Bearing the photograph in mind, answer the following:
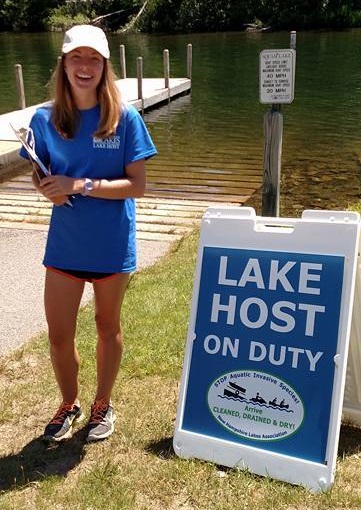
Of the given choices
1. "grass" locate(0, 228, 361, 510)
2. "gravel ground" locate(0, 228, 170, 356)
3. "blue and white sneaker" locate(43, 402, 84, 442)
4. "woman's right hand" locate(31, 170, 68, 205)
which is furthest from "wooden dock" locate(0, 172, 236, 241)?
"woman's right hand" locate(31, 170, 68, 205)

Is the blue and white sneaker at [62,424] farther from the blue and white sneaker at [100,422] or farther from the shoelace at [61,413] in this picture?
the blue and white sneaker at [100,422]

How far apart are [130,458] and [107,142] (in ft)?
4.91

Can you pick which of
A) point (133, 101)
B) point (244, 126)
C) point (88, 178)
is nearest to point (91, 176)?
point (88, 178)

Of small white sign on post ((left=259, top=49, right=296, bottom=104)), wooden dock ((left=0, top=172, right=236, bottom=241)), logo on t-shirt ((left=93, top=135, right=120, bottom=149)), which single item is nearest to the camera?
logo on t-shirt ((left=93, top=135, right=120, bottom=149))

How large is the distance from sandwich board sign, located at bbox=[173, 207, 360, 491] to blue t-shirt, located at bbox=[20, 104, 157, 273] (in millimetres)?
425

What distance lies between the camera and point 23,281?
5715 mm

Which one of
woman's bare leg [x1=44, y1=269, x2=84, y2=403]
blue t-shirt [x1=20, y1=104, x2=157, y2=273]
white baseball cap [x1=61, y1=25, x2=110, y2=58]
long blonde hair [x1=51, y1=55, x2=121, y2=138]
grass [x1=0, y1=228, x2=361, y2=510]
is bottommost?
grass [x1=0, y1=228, x2=361, y2=510]

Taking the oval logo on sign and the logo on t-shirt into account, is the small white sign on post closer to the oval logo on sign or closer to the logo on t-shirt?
the logo on t-shirt

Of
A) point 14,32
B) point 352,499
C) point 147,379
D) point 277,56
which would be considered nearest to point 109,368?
point 147,379

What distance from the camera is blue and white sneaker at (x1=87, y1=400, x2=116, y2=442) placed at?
10.5 ft

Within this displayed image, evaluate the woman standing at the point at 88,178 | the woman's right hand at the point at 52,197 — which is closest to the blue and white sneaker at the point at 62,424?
the woman standing at the point at 88,178

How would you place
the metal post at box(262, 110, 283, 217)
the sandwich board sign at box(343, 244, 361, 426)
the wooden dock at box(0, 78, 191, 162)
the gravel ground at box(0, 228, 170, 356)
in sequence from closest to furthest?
1. the sandwich board sign at box(343, 244, 361, 426)
2. the gravel ground at box(0, 228, 170, 356)
3. the metal post at box(262, 110, 283, 217)
4. the wooden dock at box(0, 78, 191, 162)

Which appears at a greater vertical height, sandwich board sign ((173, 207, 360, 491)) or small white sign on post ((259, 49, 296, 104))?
small white sign on post ((259, 49, 296, 104))

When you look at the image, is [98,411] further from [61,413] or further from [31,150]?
[31,150]
